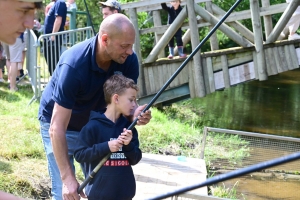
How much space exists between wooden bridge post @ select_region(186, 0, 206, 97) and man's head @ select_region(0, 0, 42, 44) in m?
7.16

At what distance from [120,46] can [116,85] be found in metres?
Result: 0.28

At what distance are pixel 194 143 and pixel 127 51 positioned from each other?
4.84 metres

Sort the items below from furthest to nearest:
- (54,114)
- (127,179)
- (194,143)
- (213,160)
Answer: (194,143) → (213,160) → (127,179) → (54,114)

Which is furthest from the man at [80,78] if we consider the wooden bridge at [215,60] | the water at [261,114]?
the wooden bridge at [215,60]

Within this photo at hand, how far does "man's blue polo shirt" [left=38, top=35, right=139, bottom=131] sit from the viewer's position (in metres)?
3.32

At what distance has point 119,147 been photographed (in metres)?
3.38

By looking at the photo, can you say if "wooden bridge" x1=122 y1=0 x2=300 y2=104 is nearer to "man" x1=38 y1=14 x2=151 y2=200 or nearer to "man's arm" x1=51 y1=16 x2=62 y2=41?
"man's arm" x1=51 y1=16 x2=62 y2=41

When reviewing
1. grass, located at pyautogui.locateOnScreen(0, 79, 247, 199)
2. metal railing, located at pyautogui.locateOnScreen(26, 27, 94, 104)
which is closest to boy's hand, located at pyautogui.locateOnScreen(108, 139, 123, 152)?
grass, located at pyautogui.locateOnScreen(0, 79, 247, 199)

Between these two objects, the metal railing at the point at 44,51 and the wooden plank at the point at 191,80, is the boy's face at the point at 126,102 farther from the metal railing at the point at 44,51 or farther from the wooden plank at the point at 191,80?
the wooden plank at the point at 191,80

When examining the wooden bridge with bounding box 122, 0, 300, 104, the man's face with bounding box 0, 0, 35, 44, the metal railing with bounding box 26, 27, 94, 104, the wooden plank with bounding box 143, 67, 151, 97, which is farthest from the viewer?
the wooden plank with bounding box 143, 67, 151, 97

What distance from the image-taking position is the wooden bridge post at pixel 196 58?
29.3 feet

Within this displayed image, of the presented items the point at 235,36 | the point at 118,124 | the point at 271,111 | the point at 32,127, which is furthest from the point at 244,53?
the point at 118,124

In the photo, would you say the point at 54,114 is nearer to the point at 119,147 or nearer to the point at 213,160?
the point at 119,147

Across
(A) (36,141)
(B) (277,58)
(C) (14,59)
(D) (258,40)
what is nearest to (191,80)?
(D) (258,40)
